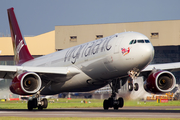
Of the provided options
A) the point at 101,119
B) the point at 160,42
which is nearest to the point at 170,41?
the point at 160,42

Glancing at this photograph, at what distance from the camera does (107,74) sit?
25.7 metres

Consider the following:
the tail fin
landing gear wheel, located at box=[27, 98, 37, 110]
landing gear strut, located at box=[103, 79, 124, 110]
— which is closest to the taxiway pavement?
landing gear strut, located at box=[103, 79, 124, 110]

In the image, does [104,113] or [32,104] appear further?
[32,104]

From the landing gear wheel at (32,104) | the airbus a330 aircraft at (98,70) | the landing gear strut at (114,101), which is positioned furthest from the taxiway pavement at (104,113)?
the landing gear wheel at (32,104)

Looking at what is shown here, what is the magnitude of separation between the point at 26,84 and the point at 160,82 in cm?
1054

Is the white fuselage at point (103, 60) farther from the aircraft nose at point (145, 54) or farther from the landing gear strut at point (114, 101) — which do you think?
the landing gear strut at point (114, 101)

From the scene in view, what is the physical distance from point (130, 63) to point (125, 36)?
91.9 inches

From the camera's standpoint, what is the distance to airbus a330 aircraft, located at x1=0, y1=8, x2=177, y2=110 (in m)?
23.6

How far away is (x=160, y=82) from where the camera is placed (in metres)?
26.0

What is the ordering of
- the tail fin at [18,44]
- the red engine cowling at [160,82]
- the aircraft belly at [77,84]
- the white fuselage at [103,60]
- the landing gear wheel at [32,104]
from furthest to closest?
1. the tail fin at [18,44]
2. the landing gear wheel at [32,104]
3. the aircraft belly at [77,84]
4. the red engine cowling at [160,82]
5. the white fuselage at [103,60]

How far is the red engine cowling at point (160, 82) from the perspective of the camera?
2553 centimetres

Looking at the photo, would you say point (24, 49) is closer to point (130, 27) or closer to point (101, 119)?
point (101, 119)

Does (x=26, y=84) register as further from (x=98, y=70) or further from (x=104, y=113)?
(x=104, y=113)

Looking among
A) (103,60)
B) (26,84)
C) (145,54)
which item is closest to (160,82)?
(145,54)
